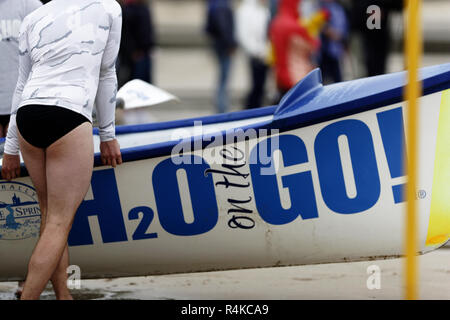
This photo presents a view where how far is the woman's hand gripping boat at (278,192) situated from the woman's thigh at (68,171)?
1.31 feet

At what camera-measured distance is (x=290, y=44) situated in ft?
30.5

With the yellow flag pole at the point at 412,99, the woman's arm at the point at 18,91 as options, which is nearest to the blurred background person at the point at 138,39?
the woman's arm at the point at 18,91

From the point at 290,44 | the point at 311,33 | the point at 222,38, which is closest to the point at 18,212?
the point at 290,44

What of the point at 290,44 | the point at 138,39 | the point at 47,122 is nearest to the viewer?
the point at 47,122

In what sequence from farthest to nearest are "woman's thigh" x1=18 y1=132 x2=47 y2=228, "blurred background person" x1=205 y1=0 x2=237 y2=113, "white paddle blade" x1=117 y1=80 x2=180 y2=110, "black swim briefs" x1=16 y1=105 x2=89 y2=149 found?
"blurred background person" x1=205 y1=0 x2=237 y2=113 → "white paddle blade" x1=117 y1=80 x2=180 y2=110 → "woman's thigh" x1=18 y1=132 x2=47 y2=228 → "black swim briefs" x1=16 y1=105 x2=89 y2=149

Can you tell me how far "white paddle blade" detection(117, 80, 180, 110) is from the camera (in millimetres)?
5832

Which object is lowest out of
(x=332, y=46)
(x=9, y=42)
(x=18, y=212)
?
(x=18, y=212)

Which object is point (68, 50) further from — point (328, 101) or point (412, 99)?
point (412, 99)

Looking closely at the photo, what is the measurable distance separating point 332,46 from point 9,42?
6.76 m

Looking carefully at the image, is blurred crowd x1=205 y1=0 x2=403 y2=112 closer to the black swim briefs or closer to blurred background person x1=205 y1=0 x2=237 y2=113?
blurred background person x1=205 y1=0 x2=237 y2=113

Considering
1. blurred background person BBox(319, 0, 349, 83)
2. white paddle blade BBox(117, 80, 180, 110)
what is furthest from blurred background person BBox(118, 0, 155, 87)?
white paddle blade BBox(117, 80, 180, 110)

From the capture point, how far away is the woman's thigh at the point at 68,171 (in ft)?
14.7

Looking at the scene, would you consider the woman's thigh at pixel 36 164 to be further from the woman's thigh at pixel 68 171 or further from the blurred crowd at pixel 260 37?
the blurred crowd at pixel 260 37
